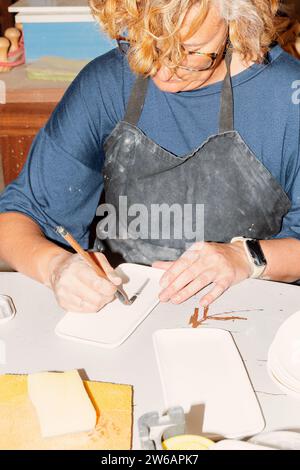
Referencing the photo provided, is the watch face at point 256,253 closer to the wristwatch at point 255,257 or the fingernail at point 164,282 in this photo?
the wristwatch at point 255,257

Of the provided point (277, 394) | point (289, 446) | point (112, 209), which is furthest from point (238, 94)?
point (289, 446)

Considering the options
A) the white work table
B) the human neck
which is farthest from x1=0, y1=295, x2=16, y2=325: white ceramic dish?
the human neck

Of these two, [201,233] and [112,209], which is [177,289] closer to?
[201,233]

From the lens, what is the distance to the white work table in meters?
1.11

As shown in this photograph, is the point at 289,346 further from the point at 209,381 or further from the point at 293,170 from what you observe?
the point at 293,170

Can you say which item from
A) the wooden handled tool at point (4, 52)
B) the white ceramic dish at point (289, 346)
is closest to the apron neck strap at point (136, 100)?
Result: the white ceramic dish at point (289, 346)

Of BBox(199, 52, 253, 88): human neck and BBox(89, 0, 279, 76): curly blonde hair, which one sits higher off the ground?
BBox(89, 0, 279, 76): curly blonde hair

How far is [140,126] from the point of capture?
169 centimetres

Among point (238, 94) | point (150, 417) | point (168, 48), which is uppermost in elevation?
point (168, 48)

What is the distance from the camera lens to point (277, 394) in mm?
1118

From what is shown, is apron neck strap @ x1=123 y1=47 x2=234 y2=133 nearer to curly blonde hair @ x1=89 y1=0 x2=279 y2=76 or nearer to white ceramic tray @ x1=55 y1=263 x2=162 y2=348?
curly blonde hair @ x1=89 y1=0 x2=279 y2=76

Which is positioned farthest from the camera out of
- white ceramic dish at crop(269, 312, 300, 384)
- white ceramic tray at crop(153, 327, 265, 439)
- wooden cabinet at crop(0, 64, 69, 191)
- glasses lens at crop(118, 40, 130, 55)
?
wooden cabinet at crop(0, 64, 69, 191)

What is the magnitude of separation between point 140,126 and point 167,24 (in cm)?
42
